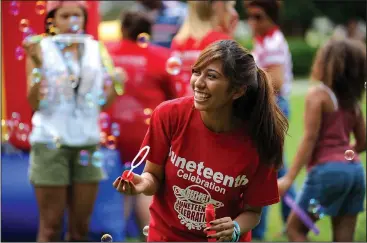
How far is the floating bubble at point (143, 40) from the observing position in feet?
19.4

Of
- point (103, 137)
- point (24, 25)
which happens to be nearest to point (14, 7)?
point (24, 25)

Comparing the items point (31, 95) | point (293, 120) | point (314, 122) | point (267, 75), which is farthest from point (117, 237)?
point (293, 120)

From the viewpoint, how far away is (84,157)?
198 inches

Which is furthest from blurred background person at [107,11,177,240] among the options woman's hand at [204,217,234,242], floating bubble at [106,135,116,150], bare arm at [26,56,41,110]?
woman's hand at [204,217,234,242]

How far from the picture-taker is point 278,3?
240 inches

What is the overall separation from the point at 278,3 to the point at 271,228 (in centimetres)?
178

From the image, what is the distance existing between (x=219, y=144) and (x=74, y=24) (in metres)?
2.04

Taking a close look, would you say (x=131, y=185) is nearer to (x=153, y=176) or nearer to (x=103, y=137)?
(x=153, y=176)

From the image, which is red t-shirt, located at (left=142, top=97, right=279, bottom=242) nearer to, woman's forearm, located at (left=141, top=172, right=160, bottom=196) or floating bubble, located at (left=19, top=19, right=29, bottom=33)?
woman's forearm, located at (left=141, top=172, right=160, bottom=196)

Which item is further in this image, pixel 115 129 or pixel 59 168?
pixel 115 129

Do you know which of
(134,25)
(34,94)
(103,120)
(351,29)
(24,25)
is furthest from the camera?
(351,29)

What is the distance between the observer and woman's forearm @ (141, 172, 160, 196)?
3311 millimetres

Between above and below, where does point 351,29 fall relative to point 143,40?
below

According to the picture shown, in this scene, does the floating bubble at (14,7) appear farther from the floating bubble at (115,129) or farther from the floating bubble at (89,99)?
the floating bubble at (115,129)
